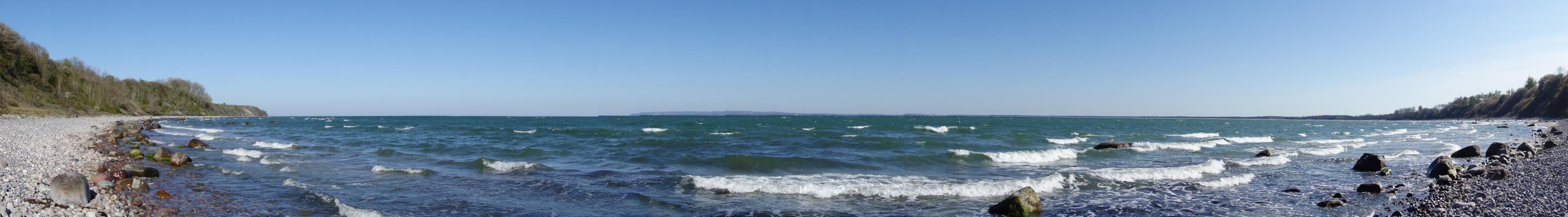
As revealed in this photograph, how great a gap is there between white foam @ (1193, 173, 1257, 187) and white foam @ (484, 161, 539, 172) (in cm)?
1533

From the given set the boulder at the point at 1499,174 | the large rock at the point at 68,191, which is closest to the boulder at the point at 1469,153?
the boulder at the point at 1499,174

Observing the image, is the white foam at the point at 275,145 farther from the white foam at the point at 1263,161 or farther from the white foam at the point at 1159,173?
the white foam at the point at 1263,161

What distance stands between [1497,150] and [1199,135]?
23.8m

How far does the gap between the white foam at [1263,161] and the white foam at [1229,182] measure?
3.56 metres

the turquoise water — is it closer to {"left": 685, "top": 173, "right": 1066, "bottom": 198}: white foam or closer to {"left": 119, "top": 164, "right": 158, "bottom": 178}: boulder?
{"left": 685, "top": 173, "right": 1066, "bottom": 198}: white foam

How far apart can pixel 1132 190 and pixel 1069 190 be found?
3.86 ft

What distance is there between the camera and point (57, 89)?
60.3 metres

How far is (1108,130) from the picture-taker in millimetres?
50500

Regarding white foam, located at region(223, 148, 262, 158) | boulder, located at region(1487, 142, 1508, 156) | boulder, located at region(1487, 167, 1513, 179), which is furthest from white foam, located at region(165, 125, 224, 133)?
boulder, located at region(1487, 142, 1508, 156)

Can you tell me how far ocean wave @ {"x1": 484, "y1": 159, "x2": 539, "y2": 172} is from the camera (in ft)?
51.3

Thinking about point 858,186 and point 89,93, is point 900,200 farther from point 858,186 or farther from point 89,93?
point 89,93

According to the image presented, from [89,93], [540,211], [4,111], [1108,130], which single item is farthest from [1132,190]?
[89,93]

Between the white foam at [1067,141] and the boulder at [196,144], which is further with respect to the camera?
the white foam at [1067,141]

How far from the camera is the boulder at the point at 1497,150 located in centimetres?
1769
